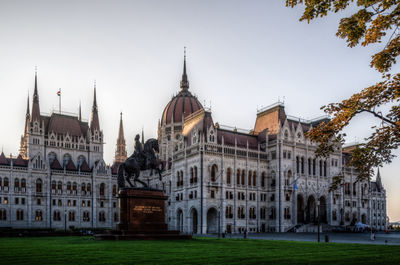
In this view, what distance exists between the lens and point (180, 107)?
367ft

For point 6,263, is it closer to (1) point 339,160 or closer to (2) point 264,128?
(2) point 264,128

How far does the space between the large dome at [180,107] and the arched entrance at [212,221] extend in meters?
36.6

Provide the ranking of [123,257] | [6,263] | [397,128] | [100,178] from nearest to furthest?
[397,128] → [6,263] → [123,257] → [100,178]

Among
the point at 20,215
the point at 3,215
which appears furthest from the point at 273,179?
the point at 3,215

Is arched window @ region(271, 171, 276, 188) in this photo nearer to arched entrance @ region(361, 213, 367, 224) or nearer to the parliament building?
the parliament building

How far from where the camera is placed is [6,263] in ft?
57.1

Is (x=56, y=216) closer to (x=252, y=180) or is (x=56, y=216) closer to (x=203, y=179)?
(x=203, y=179)

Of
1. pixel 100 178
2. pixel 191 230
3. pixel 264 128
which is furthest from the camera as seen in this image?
pixel 100 178

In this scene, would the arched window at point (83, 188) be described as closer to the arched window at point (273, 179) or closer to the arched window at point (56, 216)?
the arched window at point (56, 216)

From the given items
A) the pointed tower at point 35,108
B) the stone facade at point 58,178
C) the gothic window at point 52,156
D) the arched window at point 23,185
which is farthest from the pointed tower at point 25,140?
the arched window at point 23,185

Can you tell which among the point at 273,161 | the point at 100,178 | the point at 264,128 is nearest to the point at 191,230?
the point at 273,161

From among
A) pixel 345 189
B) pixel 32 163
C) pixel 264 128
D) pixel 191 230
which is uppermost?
pixel 264 128

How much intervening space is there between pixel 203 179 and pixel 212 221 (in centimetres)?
832

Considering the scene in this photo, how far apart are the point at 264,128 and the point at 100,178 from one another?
40844 millimetres
